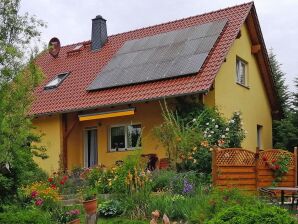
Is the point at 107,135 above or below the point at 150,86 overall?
below

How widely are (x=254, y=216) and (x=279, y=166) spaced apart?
10086 mm

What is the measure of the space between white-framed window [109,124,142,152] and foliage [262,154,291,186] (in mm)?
6161

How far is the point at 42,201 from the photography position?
12.8 m

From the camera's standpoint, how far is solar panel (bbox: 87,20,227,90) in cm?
2028

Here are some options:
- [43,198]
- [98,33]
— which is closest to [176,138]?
[43,198]

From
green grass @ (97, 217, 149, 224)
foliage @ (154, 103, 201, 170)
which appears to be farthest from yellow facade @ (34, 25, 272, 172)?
green grass @ (97, 217, 149, 224)

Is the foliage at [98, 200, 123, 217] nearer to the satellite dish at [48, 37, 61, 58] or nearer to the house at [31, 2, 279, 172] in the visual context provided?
the house at [31, 2, 279, 172]

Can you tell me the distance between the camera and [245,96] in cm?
2302

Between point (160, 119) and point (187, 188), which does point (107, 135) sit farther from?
point (187, 188)

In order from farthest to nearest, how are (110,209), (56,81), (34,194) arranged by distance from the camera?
(56,81)
(34,194)
(110,209)

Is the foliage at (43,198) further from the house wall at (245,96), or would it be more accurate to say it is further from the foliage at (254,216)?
the house wall at (245,96)

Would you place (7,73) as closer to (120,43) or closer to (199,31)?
(199,31)

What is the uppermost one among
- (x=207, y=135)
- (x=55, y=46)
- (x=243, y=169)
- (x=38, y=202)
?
(x=55, y=46)

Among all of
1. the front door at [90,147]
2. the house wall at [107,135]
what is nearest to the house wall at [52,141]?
the house wall at [107,135]
